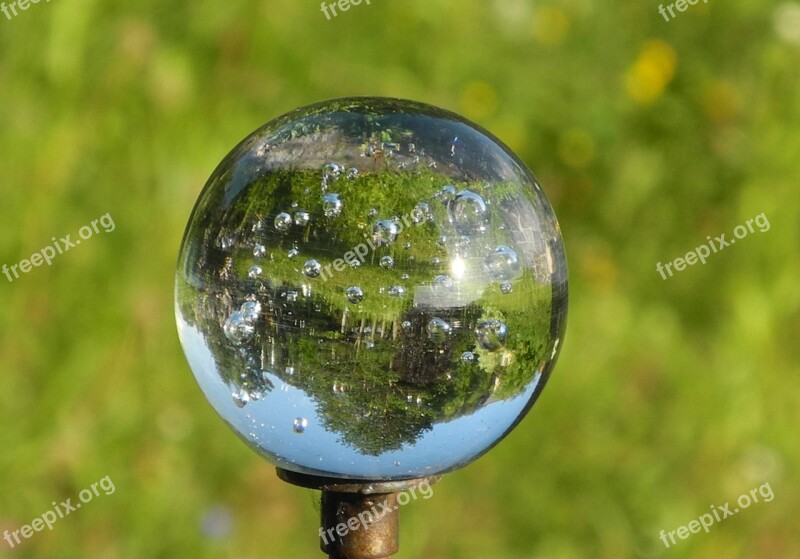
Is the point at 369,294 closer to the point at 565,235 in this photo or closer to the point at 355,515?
the point at 355,515

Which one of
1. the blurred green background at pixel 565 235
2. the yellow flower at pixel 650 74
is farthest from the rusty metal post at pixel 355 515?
the yellow flower at pixel 650 74

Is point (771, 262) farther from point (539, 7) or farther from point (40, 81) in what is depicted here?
point (40, 81)

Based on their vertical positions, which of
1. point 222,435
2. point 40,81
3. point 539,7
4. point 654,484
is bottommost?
point 654,484

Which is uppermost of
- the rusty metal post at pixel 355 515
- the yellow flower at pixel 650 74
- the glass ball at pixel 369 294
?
the yellow flower at pixel 650 74

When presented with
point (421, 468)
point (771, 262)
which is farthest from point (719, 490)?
point (421, 468)

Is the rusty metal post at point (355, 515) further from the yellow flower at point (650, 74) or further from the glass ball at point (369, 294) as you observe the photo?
the yellow flower at point (650, 74)

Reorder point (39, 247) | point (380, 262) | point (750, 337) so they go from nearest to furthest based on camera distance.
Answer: point (380, 262), point (39, 247), point (750, 337)
